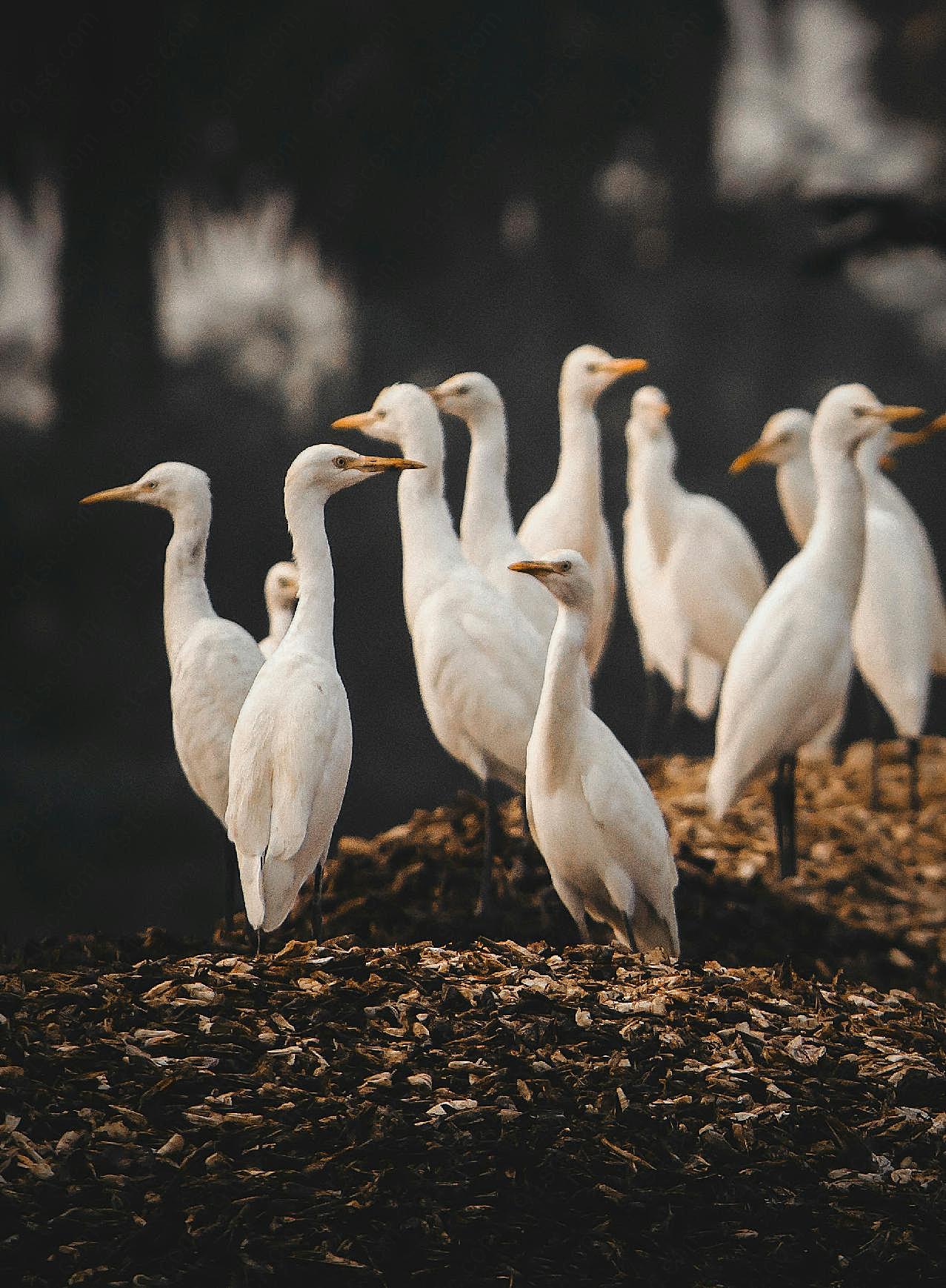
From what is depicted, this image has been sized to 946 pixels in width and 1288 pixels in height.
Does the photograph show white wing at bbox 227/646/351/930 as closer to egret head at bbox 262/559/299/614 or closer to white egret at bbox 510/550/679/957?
white egret at bbox 510/550/679/957

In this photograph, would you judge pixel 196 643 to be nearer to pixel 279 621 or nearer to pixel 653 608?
pixel 279 621

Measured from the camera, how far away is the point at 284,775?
2.94m

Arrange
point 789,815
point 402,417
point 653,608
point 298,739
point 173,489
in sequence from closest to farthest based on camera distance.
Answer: point 298,739
point 173,489
point 402,417
point 789,815
point 653,608

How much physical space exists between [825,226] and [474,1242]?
1650 millimetres

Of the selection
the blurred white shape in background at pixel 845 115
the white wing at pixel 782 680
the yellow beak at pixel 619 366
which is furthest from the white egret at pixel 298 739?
the blurred white shape in background at pixel 845 115

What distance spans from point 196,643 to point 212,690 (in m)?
0.12

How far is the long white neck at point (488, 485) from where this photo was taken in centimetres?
439

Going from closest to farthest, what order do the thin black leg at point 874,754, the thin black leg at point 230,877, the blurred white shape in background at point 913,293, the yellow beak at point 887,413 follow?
the thin black leg at point 230,877 → the yellow beak at point 887,413 → the thin black leg at point 874,754 → the blurred white shape in background at point 913,293

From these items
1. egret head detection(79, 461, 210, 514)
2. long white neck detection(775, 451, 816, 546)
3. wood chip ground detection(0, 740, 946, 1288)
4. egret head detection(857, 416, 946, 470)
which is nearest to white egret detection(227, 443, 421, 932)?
wood chip ground detection(0, 740, 946, 1288)

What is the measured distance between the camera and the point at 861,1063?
2766mm

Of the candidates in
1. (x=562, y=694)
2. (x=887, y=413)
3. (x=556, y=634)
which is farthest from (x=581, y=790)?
(x=887, y=413)

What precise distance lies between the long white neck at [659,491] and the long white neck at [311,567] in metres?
2.91

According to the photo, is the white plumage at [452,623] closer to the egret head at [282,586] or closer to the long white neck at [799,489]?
the egret head at [282,586]

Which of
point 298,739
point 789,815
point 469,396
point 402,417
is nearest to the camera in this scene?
point 298,739
